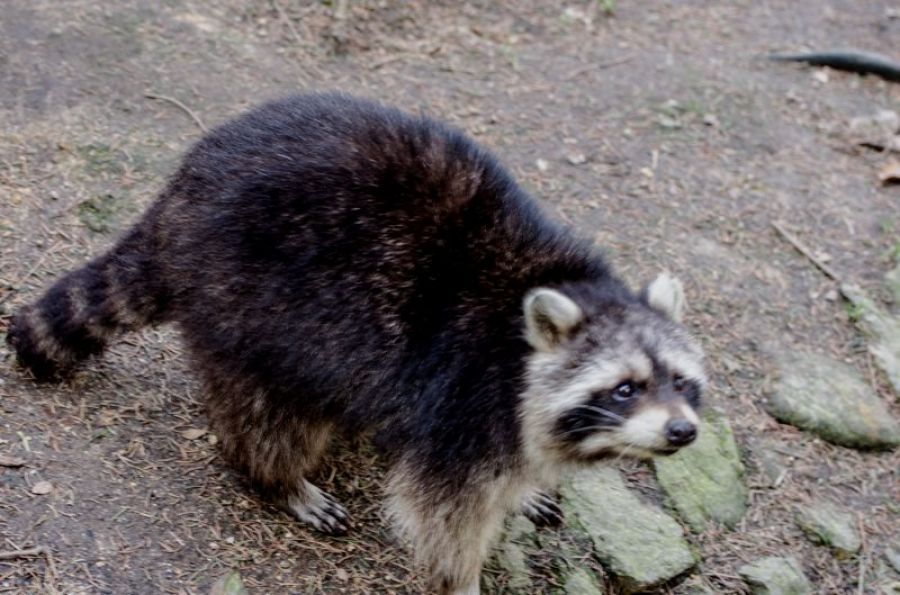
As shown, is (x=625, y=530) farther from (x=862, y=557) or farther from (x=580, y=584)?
(x=862, y=557)

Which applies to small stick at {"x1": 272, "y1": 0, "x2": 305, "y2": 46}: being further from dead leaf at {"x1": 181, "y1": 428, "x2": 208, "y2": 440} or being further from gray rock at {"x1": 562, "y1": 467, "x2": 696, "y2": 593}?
gray rock at {"x1": 562, "y1": 467, "x2": 696, "y2": 593}

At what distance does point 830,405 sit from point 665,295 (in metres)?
2.31

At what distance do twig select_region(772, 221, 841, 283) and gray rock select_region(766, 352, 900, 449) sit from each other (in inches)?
37.5

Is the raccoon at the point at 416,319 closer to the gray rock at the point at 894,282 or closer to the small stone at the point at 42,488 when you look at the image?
the small stone at the point at 42,488

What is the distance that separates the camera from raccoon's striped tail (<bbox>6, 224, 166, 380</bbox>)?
171 inches

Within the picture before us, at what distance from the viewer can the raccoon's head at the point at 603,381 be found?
373 centimetres

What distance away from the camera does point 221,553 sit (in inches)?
165

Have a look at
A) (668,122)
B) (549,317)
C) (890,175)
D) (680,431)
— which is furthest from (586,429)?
(890,175)

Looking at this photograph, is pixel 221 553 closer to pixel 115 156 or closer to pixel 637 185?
pixel 115 156

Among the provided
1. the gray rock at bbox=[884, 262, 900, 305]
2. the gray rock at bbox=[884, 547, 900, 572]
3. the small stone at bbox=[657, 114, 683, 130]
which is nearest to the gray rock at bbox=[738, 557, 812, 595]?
the gray rock at bbox=[884, 547, 900, 572]

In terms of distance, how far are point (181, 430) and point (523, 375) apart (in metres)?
1.88

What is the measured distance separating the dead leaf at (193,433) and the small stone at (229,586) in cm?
83

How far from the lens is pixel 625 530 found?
4812mm

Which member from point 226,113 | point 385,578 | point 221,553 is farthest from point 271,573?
point 226,113
